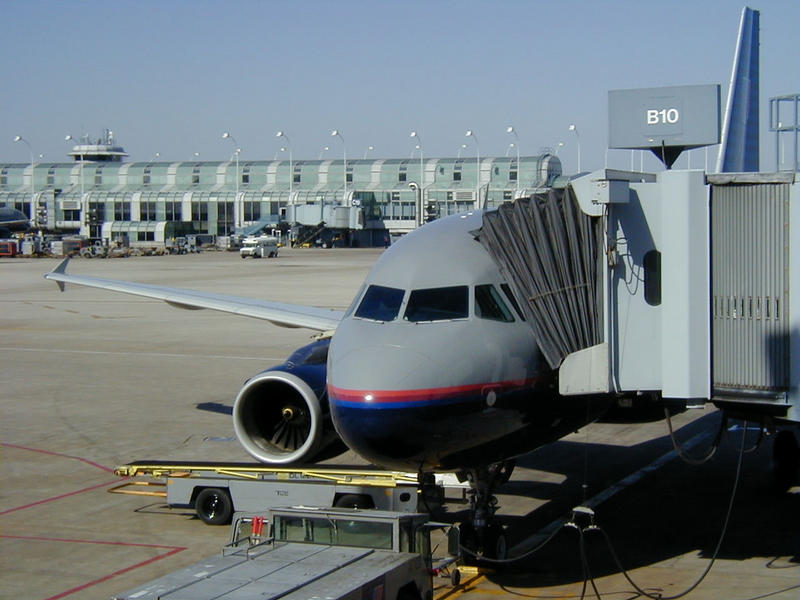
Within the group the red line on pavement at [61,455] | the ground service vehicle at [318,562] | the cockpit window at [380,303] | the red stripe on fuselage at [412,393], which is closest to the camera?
the ground service vehicle at [318,562]

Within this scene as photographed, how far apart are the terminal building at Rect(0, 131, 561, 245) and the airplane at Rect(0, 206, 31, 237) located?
17.8 ft

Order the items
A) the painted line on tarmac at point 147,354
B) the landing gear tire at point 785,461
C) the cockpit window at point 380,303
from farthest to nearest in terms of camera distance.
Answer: the painted line on tarmac at point 147,354 < the landing gear tire at point 785,461 < the cockpit window at point 380,303

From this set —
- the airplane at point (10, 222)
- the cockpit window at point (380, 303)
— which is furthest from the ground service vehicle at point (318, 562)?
the airplane at point (10, 222)

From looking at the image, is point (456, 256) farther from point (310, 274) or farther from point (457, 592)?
point (310, 274)

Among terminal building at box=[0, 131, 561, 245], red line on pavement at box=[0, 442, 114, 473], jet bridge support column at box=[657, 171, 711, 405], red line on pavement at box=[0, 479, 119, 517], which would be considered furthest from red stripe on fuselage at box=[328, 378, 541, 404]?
terminal building at box=[0, 131, 561, 245]

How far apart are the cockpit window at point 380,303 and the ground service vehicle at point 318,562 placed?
2.40 meters

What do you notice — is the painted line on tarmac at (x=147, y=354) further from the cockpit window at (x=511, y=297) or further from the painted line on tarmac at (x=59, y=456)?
the cockpit window at (x=511, y=297)

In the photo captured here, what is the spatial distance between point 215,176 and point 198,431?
12561cm

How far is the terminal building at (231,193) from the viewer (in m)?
126

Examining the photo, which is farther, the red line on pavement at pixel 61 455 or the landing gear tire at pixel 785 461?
the red line on pavement at pixel 61 455

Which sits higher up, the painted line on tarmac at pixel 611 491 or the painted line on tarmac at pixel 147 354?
the painted line on tarmac at pixel 147 354

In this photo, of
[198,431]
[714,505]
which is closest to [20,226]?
[198,431]

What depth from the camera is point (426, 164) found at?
12875 cm

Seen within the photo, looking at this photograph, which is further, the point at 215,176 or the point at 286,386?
the point at 215,176
